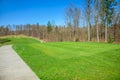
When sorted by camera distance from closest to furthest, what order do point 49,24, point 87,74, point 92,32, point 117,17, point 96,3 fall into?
point 87,74
point 96,3
point 117,17
point 92,32
point 49,24

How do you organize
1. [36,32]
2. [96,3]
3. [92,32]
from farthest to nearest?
1. [36,32]
2. [92,32]
3. [96,3]

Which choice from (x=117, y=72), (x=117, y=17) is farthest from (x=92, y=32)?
(x=117, y=72)

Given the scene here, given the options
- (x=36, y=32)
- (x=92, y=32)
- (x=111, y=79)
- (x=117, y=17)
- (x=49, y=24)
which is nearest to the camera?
(x=111, y=79)

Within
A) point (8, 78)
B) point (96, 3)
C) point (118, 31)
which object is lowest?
point (8, 78)

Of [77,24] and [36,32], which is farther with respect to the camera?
[36,32]

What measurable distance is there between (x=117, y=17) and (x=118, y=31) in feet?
17.0

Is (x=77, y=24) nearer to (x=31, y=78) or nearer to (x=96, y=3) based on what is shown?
(x=96, y=3)

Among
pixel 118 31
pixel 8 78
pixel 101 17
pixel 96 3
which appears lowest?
pixel 8 78

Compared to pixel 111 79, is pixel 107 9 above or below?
above

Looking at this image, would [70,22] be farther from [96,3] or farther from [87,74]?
[87,74]

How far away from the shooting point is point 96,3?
4116 centimetres

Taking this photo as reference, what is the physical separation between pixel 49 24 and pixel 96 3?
50.6 metres

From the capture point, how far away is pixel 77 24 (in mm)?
57750

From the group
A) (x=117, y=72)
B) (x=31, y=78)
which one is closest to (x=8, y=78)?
(x=31, y=78)
